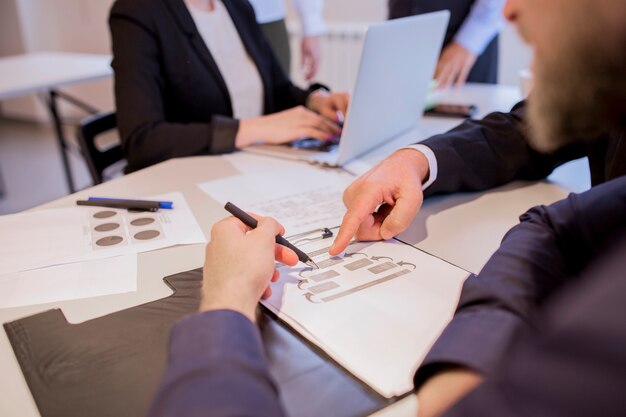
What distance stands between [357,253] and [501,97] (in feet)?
4.05

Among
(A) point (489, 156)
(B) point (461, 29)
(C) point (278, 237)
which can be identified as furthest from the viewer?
(B) point (461, 29)

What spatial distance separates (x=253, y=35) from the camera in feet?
5.82

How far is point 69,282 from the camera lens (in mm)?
776

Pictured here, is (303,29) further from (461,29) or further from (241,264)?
(241,264)

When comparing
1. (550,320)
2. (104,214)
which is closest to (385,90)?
(104,214)

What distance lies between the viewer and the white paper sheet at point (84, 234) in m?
0.85

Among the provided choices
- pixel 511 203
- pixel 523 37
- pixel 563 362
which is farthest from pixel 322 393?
pixel 511 203

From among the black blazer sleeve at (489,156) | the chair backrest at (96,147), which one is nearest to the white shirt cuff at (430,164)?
the black blazer sleeve at (489,156)

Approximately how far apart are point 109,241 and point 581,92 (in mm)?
716

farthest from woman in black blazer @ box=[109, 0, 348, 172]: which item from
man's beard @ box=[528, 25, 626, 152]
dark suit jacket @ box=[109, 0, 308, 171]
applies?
man's beard @ box=[528, 25, 626, 152]

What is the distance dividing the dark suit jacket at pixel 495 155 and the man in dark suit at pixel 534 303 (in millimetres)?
268

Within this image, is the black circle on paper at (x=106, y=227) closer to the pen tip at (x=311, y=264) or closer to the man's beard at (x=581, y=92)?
the pen tip at (x=311, y=264)

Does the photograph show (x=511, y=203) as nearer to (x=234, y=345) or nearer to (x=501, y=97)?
(x=234, y=345)

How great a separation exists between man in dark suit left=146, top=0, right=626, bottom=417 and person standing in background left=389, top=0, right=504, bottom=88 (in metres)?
1.32
